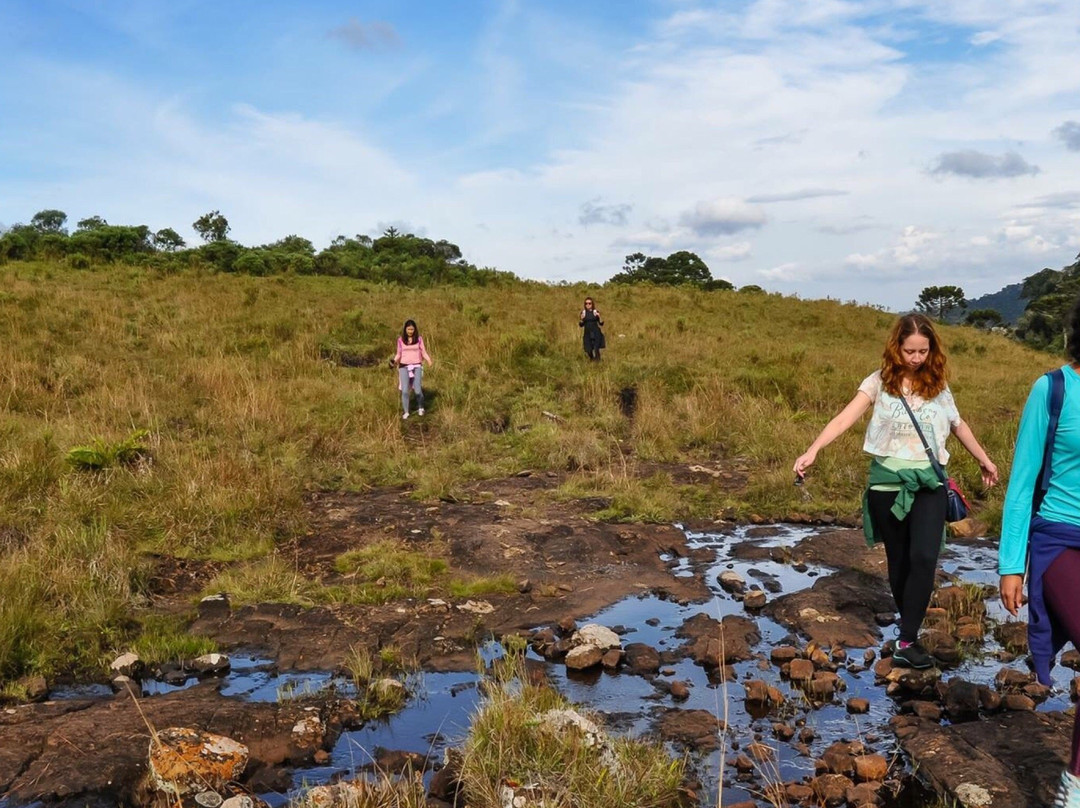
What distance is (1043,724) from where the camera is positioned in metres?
3.84

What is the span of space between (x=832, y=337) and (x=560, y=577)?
17.2 meters

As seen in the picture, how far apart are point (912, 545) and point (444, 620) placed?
9.47 ft

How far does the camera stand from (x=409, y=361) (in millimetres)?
12133

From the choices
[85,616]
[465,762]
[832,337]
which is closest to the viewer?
[465,762]

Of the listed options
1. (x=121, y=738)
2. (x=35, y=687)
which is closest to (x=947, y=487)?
(x=121, y=738)

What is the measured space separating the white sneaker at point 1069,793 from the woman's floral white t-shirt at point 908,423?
1.86m

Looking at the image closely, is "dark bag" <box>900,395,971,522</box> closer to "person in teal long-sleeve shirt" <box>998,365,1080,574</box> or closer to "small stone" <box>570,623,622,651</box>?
"person in teal long-sleeve shirt" <box>998,365,1080,574</box>

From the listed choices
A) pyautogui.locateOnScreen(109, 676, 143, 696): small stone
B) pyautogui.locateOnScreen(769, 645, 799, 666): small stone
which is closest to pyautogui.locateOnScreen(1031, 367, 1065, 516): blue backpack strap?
pyautogui.locateOnScreen(769, 645, 799, 666): small stone

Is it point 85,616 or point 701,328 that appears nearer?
point 85,616

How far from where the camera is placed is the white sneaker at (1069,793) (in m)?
2.60

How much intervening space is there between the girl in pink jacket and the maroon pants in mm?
10040

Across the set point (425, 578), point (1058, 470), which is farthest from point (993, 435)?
point (1058, 470)

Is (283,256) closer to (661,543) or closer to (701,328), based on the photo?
(701,328)

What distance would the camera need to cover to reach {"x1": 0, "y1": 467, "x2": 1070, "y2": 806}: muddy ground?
362 cm
